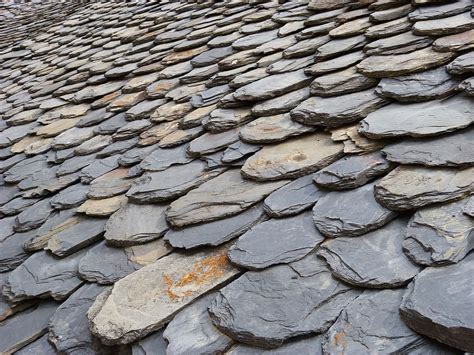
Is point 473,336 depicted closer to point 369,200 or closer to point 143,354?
point 369,200

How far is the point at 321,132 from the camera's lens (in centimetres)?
152

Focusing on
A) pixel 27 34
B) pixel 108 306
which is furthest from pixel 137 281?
pixel 27 34

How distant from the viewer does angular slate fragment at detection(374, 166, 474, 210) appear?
108 cm

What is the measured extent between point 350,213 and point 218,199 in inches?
16.5

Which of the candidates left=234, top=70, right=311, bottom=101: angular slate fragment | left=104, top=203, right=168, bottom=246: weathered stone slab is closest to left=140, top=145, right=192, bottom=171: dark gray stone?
left=104, top=203, right=168, bottom=246: weathered stone slab

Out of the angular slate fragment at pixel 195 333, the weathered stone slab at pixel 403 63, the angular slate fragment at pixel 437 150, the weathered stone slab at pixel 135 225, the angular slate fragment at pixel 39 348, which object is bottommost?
the angular slate fragment at pixel 39 348

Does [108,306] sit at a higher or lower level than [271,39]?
lower

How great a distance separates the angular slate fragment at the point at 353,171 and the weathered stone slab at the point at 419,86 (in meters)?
0.25

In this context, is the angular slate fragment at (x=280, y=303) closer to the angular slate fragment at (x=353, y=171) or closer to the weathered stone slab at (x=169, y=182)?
the angular slate fragment at (x=353, y=171)

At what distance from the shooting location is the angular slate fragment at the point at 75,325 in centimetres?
130

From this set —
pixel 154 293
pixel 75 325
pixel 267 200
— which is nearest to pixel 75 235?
pixel 75 325

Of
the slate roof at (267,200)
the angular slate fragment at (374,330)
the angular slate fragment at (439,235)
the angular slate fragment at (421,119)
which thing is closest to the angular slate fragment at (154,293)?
the slate roof at (267,200)

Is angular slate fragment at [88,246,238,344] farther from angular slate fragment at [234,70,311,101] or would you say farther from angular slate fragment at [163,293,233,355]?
angular slate fragment at [234,70,311,101]

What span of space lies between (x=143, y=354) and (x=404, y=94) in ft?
3.24
